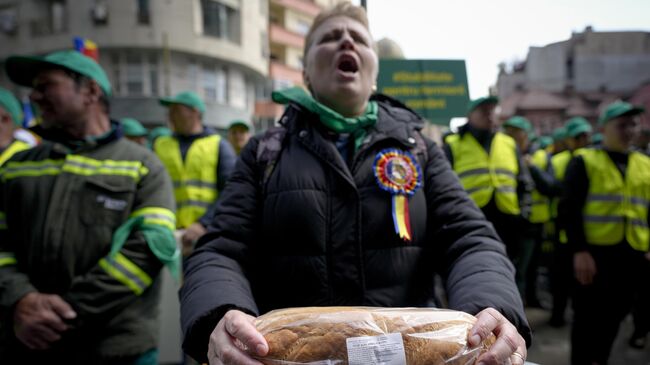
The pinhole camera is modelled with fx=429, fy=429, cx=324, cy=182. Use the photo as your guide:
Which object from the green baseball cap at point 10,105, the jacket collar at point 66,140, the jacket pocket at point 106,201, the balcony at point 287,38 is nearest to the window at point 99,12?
the balcony at point 287,38

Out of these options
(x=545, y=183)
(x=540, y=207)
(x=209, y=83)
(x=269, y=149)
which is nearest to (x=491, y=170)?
(x=545, y=183)

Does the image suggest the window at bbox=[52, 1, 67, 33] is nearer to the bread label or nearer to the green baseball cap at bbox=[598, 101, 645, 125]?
the green baseball cap at bbox=[598, 101, 645, 125]

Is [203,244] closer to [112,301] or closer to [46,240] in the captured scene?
[112,301]

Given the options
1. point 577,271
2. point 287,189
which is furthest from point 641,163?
point 287,189

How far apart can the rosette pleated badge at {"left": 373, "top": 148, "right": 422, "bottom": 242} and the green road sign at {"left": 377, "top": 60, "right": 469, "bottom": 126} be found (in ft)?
8.85

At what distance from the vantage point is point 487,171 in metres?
4.27

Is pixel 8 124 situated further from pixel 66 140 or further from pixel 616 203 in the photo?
pixel 616 203

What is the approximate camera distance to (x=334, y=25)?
5.32ft

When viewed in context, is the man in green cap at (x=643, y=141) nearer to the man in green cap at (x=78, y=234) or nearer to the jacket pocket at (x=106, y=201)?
the man in green cap at (x=78, y=234)

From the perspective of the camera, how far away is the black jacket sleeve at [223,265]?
1166 mm

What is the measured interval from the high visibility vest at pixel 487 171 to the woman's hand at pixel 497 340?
3.34 meters

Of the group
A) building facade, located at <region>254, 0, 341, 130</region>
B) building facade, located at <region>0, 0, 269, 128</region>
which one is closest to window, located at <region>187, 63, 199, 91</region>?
building facade, located at <region>0, 0, 269, 128</region>

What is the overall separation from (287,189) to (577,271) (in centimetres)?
310

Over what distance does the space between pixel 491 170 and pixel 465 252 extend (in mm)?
3193
